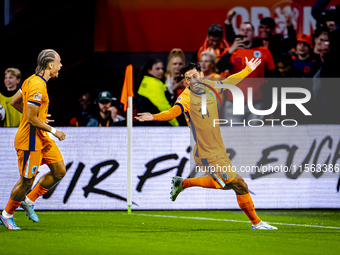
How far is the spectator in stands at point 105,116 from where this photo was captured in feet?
29.1

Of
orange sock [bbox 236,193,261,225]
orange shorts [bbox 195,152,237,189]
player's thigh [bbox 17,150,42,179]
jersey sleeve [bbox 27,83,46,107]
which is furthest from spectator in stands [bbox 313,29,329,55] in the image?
player's thigh [bbox 17,150,42,179]

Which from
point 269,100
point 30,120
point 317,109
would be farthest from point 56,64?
point 317,109

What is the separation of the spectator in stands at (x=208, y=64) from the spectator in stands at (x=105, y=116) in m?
1.56

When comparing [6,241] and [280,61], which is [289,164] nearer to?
[280,61]

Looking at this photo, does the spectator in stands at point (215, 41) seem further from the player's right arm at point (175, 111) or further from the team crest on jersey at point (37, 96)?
the team crest on jersey at point (37, 96)

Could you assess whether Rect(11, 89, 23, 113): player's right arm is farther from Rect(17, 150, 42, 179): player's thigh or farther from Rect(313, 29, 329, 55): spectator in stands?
Rect(313, 29, 329, 55): spectator in stands

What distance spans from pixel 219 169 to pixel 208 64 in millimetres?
2867

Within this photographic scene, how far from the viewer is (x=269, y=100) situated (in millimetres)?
8812

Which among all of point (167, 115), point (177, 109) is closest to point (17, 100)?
point (167, 115)

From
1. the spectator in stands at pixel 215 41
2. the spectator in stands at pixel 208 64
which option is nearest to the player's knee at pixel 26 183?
the spectator in stands at pixel 208 64

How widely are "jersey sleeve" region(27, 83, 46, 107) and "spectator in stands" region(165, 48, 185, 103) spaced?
10.3 ft

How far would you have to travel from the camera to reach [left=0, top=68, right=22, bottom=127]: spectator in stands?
27.8 ft

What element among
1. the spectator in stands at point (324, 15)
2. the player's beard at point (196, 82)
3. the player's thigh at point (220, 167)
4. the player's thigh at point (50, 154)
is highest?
the spectator in stands at point (324, 15)

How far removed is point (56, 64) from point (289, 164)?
4.03 metres
